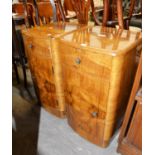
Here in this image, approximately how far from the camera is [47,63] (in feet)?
3.81

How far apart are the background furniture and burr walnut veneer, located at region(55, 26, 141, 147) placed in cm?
8

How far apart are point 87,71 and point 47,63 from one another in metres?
0.42

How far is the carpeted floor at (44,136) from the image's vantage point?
3.82 ft

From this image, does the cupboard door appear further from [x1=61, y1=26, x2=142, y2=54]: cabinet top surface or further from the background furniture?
the background furniture

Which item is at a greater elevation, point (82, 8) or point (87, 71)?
point (82, 8)

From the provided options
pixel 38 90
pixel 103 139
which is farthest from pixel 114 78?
pixel 38 90

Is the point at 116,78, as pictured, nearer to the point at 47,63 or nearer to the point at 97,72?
the point at 97,72

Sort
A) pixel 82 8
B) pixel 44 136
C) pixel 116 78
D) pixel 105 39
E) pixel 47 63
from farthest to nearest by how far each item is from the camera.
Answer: pixel 82 8, pixel 44 136, pixel 47 63, pixel 105 39, pixel 116 78

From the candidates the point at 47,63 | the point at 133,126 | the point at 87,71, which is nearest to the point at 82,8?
the point at 47,63

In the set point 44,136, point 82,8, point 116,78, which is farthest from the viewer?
point 82,8

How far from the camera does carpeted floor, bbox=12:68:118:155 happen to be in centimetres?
116

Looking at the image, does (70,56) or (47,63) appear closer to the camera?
(70,56)
